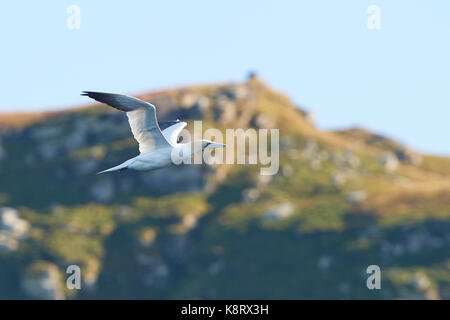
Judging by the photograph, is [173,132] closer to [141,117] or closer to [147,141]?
[147,141]

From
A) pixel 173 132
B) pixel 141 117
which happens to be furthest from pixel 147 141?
pixel 173 132

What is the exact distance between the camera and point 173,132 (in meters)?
70.8

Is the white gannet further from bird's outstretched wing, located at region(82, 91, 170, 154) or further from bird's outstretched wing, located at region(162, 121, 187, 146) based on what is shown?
bird's outstretched wing, located at region(162, 121, 187, 146)

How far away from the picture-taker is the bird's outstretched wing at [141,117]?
200 feet

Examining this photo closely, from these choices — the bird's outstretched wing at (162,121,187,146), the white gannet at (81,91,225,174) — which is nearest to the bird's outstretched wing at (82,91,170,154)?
the white gannet at (81,91,225,174)

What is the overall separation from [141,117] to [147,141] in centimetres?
232

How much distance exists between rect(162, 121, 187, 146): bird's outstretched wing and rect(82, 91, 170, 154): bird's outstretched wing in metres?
→ 2.85

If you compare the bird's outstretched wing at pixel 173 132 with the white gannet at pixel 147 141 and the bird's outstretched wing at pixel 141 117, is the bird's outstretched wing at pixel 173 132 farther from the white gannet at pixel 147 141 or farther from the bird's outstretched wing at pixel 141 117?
the bird's outstretched wing at pixel 141 117

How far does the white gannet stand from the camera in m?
62.2
